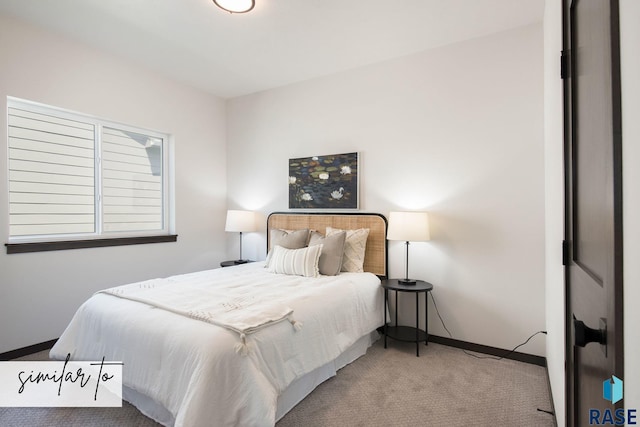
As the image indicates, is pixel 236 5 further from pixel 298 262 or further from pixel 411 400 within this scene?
pixel 411 400

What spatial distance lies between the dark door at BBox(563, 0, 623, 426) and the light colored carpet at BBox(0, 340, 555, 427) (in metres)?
0.86

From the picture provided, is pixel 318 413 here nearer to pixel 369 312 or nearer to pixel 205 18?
pixel 369 312

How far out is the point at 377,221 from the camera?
334 cm

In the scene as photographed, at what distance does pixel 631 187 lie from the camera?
56 centimetres

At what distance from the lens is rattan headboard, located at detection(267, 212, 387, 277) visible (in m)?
3.31

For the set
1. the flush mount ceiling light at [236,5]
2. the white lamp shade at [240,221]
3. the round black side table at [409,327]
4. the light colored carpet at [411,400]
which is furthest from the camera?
the white lamp shade at [240,221]

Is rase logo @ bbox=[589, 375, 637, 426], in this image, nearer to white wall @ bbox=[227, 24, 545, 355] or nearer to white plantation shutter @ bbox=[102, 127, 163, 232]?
white wall @ bbox=[227, 24, 545, 355]

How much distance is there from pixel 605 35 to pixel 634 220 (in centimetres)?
44

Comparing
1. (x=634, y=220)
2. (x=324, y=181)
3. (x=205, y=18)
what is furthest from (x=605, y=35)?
(x=324, y=181)

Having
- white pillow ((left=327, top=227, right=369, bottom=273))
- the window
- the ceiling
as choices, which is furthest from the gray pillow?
the window

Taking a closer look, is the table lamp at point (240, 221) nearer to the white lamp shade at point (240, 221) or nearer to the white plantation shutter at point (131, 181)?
the white lamp shade at point (240, 221)

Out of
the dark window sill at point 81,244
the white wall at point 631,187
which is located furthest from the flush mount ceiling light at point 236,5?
the dark window sill at point 81,244

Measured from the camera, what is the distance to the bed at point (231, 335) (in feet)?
5.14

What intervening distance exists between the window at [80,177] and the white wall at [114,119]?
0.52ft
